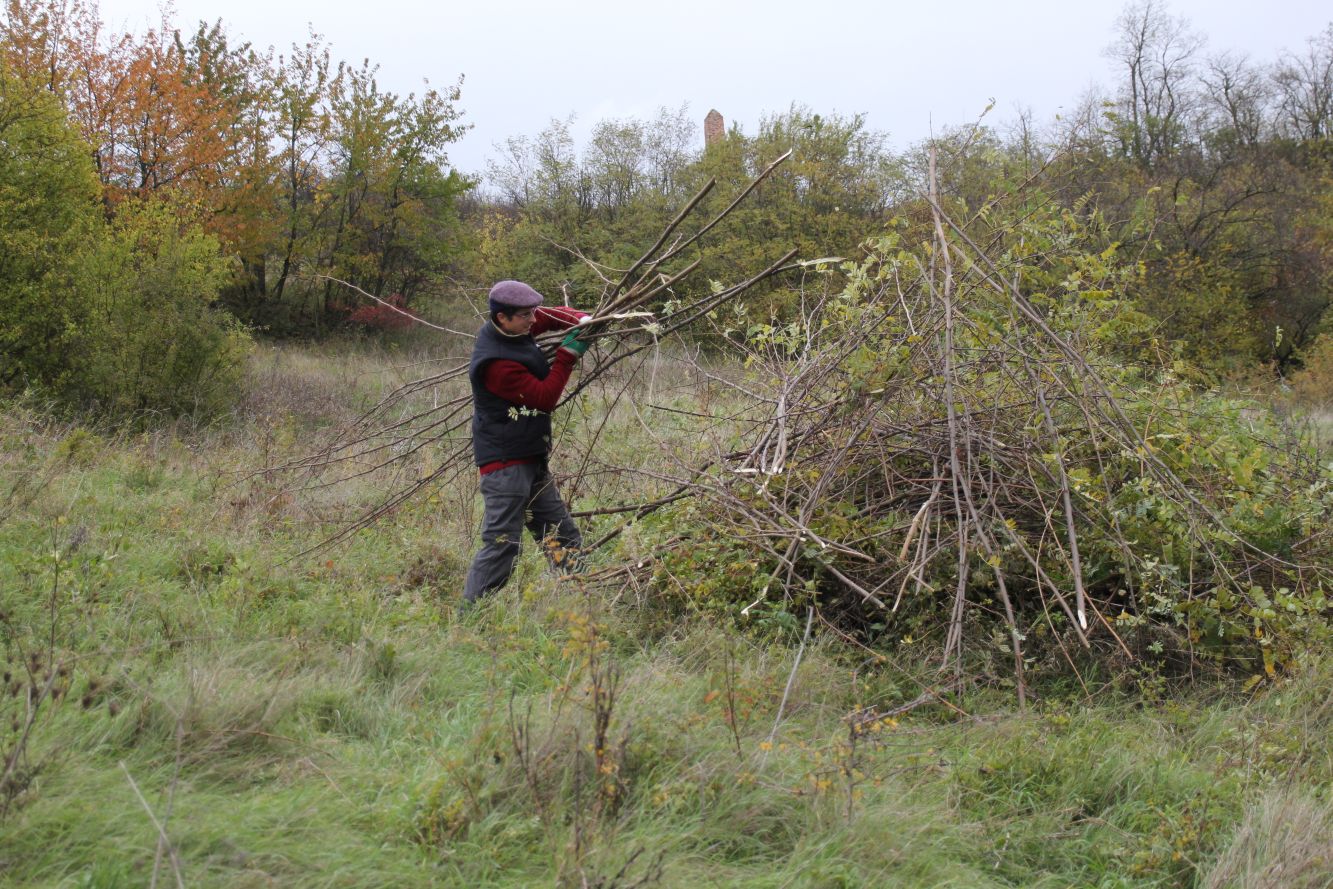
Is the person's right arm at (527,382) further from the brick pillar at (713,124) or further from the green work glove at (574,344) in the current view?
the brick pillar at (713,124)

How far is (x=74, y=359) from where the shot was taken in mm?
11961

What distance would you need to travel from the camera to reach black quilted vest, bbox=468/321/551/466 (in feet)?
15.5

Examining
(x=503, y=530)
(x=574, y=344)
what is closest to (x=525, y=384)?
(x=574, y=344)

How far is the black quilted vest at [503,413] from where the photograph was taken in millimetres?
4727

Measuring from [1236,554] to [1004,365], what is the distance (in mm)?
1540

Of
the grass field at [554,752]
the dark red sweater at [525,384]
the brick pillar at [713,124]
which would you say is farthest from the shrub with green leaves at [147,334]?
the brick pillar at [713,124]

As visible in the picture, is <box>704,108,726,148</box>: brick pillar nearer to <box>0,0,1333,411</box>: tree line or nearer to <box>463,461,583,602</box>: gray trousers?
<box>0,0,1333,411</box>: tree line

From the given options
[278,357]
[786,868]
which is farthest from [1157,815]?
[278,357]

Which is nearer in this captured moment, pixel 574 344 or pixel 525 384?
pixel 525 384

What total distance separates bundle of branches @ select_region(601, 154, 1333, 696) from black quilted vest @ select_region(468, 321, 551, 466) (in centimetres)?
84

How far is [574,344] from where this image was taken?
4.87m

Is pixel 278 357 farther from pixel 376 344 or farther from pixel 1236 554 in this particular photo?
pixel 1236 554

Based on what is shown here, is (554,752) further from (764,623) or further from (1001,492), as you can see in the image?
(1001,492)

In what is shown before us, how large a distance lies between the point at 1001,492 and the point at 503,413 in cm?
262
